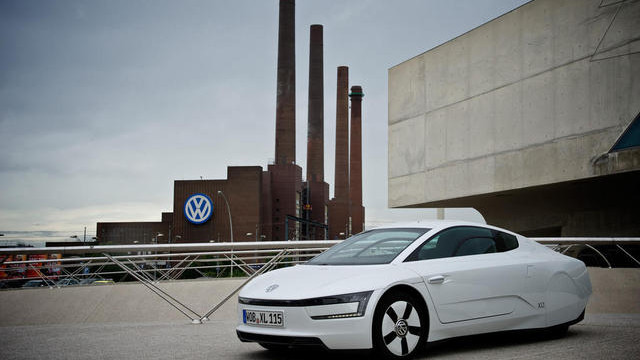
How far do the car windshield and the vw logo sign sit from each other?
280 ft

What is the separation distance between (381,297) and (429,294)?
24.2 inches

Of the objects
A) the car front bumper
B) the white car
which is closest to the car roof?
the white car

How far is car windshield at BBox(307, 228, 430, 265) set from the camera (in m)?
6.27

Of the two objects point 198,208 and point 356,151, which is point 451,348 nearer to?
point 356,151

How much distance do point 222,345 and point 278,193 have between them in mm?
89471

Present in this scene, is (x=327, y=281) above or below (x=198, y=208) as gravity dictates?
below

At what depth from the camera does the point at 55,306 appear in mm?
10984

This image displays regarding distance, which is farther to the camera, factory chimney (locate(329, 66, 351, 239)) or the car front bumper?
factory chimney (locate(329, 66, 351, 239))

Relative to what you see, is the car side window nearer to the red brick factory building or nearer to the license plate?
the license plate

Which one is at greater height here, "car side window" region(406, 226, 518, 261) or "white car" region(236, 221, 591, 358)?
"car side window" region(406, 226, 518, 261)

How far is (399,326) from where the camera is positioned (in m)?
5.75

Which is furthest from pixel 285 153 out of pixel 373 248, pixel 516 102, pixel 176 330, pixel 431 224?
pixel 373 248

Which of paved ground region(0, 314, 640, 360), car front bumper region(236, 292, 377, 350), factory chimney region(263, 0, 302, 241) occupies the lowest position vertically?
paved ground region(0, 314, 640, 360)

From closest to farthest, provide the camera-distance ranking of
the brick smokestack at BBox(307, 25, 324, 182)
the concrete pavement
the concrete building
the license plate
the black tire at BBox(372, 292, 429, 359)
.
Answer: the black tire at BBox(372, 292, 429, 359) < the license plate < the concrete pavement < the concrete building < the brick smokestack at BBox(307, 25, 324, 182)
